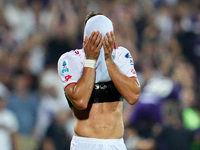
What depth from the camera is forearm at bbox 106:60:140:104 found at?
393 cm

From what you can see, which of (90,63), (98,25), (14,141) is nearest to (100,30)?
(98,25)

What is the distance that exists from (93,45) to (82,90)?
39cm

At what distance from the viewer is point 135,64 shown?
10305 millimetres

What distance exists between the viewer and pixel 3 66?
980cm

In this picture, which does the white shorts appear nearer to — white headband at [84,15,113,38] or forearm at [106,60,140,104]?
forearm at [106,60,140,104]

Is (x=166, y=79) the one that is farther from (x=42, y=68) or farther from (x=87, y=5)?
(x=87, y=5)

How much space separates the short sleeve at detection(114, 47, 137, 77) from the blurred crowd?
2.55 m

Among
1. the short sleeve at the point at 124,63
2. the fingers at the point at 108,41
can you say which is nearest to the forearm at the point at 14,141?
the short sleeve at the point at 124,63

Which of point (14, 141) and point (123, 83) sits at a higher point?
point (123, 83)

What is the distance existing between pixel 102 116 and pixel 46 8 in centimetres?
832

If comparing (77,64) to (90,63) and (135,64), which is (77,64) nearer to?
(90,63)

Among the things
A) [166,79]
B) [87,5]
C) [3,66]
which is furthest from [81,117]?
[87,5]

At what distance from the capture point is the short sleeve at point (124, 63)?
13.5ft

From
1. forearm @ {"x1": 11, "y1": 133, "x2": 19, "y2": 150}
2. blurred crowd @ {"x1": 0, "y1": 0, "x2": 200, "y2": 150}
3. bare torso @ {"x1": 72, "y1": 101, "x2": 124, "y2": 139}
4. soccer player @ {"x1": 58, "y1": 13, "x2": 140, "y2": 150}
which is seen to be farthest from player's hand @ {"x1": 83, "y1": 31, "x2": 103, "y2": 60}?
forearm @ {"x1": 11, "y1": 133, "x2": 19, "y2": 150}
